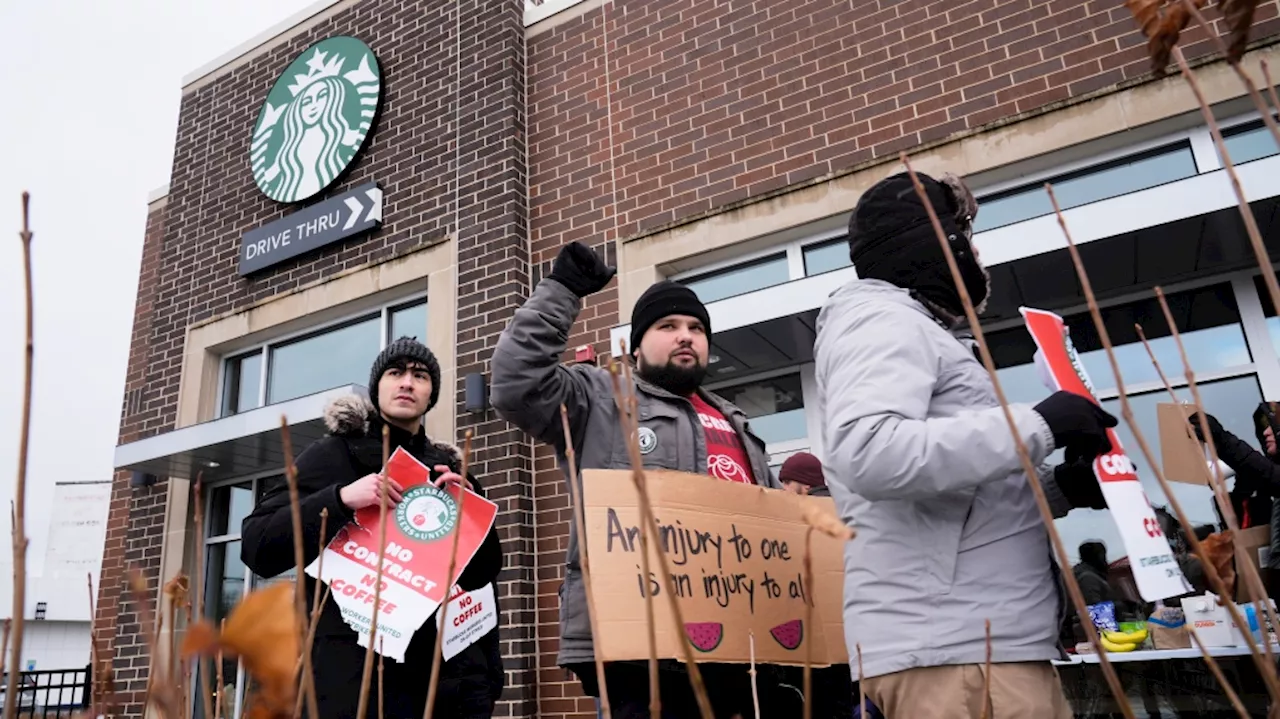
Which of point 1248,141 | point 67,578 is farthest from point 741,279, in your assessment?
point 67,578

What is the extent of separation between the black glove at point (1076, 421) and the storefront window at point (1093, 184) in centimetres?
328

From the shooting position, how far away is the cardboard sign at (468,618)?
243 cm

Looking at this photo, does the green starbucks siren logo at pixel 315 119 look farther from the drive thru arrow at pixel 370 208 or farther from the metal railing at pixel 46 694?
the metal railing at pixel 46 694

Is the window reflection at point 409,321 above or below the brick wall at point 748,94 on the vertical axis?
below

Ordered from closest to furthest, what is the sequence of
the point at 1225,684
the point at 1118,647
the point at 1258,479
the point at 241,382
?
the point at 1225,684
the point at 1258,479
the point at 1118,647
the point at 241,382

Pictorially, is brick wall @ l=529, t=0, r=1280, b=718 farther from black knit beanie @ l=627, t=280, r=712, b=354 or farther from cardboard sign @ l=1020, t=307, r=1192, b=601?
cardboard sign @ l=1020, t=307, r=1192, b=601

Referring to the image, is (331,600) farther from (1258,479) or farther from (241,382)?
(241,382)

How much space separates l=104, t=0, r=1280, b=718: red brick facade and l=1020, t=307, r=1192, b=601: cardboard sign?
11.8 ft

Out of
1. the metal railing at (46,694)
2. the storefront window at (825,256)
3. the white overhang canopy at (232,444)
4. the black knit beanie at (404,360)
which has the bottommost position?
the metal railing at (46,694)

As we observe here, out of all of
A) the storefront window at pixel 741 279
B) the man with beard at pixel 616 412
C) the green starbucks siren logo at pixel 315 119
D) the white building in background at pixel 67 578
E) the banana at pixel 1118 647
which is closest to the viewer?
the man with beard at pixel 616 412

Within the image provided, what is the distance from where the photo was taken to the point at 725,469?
7.66 ft

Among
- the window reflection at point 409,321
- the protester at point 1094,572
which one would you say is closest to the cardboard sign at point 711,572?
the protester at point 1094,572

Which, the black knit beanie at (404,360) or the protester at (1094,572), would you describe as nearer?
the black knit beanie at (404,360)

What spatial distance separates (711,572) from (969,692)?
22.8 inches
